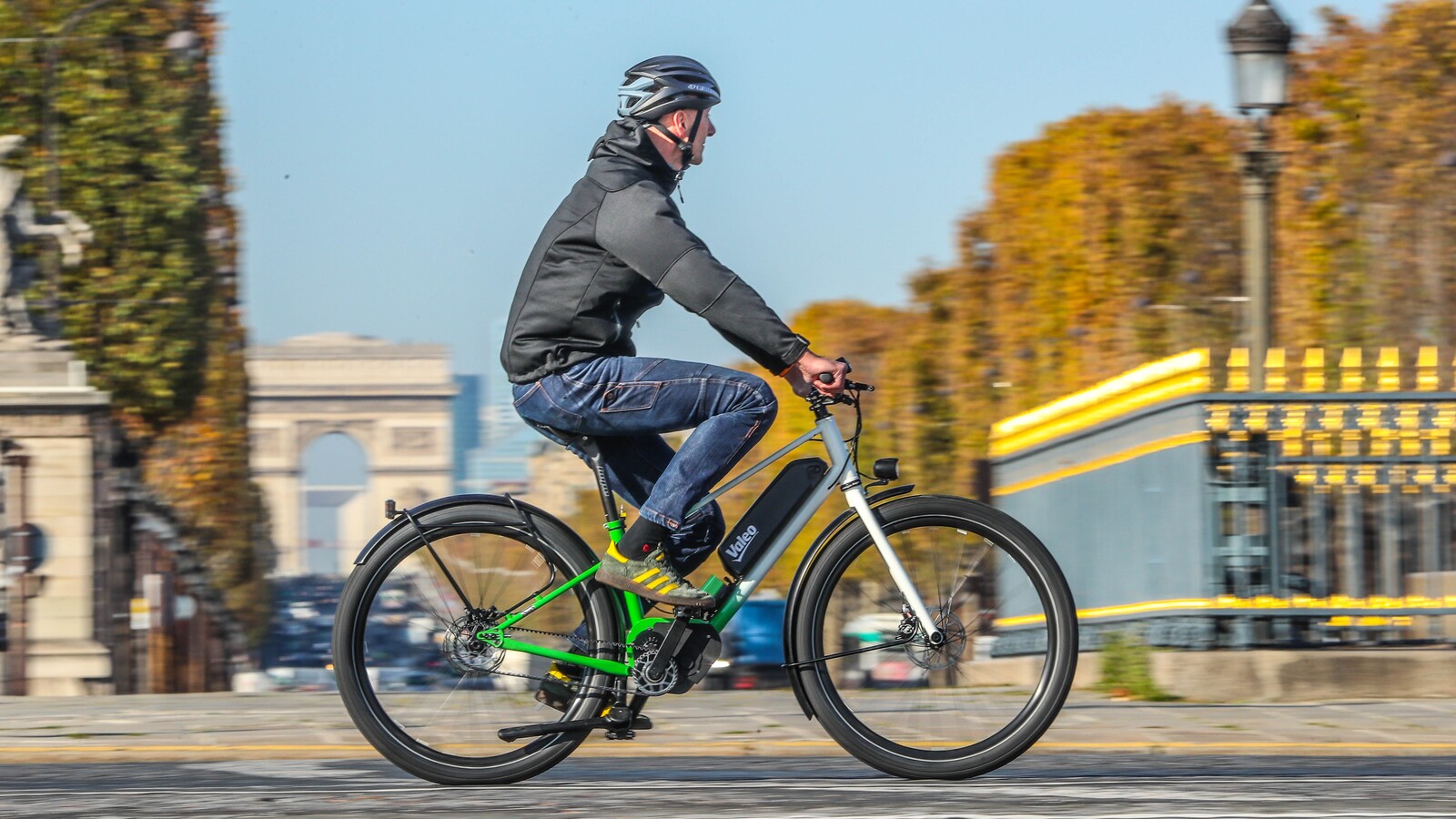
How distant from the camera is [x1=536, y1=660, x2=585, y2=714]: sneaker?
17.0 ft

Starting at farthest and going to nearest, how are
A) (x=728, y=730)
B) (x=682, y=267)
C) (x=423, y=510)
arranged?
(x=728, y=730) < (x=423, y=510) < (x=682, y=267)

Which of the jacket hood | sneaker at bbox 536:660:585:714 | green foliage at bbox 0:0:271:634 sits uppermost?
green foliage at bbox 0:0:271:634

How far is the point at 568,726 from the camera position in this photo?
516 cm

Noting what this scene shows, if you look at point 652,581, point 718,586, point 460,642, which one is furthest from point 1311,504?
point 460,642

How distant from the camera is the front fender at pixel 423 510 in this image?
16.7ft

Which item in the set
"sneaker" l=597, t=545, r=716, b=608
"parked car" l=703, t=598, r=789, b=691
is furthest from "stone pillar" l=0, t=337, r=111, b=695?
"sneaker" l=597, t=545, r=716, b=608

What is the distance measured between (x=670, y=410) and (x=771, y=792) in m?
1.01

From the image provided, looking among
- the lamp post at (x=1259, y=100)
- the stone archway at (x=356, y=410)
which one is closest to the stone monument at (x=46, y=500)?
the lamp post at (x=1259, y=100)

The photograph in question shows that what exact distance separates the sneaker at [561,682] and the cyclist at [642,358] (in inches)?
10.9

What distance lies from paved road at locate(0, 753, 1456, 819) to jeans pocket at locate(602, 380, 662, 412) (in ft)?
3.16

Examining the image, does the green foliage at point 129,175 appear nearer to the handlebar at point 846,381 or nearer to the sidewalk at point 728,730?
the sidewalk at point 728,730

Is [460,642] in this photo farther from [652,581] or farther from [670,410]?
[670,410]

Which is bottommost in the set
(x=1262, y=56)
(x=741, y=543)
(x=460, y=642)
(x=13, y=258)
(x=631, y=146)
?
(x=460, y=642)

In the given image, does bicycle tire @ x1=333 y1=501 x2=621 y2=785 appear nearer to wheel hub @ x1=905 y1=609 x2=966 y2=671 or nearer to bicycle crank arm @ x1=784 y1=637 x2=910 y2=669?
bicycle crank arm @ x1=784 y1=637 x2=910 y2=669
